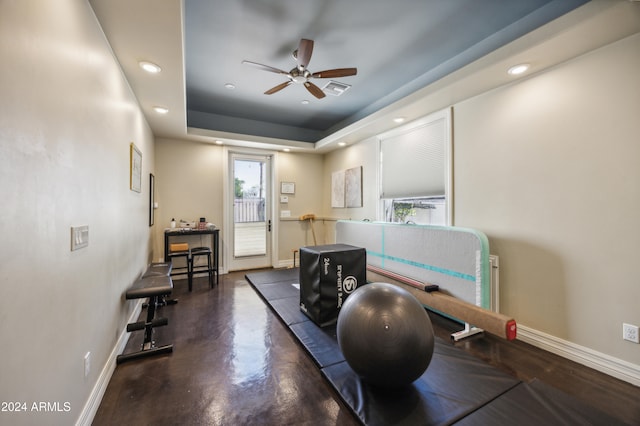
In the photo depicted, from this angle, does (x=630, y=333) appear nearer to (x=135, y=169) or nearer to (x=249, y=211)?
(x=135, y=169)

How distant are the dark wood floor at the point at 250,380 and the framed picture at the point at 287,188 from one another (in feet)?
10.5

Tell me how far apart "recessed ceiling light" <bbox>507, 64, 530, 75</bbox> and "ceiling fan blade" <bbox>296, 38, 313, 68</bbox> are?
1845mm

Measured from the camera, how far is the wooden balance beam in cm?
206

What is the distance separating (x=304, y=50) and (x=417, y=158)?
2.08 metres

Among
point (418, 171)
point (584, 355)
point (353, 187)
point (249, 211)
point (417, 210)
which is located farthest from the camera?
point (249, 211)

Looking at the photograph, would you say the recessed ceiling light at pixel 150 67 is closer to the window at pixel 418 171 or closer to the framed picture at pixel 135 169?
the framed picture at pixel 135 169

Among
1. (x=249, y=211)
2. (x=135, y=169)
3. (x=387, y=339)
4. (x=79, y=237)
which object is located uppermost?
(x=135, y=169)

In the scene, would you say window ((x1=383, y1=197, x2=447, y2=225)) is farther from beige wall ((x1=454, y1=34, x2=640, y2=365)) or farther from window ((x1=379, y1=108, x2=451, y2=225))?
beige wall ((x1=454, y1=34, x2=640, y2=365))

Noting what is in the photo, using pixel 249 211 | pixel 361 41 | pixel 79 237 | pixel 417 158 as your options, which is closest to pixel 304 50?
pixel 361 41

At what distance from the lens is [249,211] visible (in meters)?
5.38

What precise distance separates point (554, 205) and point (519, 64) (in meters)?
1.28

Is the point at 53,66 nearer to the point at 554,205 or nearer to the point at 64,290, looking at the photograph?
the point at 64,290

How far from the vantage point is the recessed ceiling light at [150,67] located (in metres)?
2.23

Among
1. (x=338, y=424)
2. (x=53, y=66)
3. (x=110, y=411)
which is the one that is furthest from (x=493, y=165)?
(x=110, y=411)
